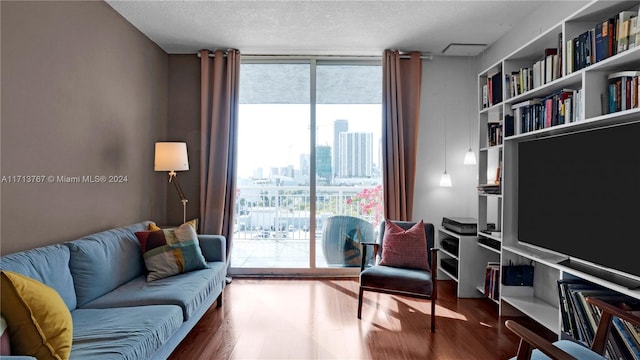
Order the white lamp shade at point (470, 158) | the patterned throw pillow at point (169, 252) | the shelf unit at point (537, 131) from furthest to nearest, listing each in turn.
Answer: the white lamp shade at point (470, 158), the patterned throw pillow at point (169, 252), the shelf unit at point (537, 131)

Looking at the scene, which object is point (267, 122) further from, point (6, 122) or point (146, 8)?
point (6, 122)

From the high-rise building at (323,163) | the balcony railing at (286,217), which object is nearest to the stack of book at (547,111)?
the balcony railing at (286,217)

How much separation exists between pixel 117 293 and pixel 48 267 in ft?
1.63

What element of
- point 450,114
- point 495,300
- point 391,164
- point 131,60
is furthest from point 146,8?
point 495,300

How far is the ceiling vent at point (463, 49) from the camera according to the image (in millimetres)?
4215

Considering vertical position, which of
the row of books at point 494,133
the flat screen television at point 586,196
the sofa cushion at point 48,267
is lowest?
the sofa cushion at point 48,267

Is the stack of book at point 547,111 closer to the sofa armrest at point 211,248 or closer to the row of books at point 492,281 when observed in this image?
the row of books at point 492,281

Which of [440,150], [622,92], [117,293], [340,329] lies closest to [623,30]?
[622,92]

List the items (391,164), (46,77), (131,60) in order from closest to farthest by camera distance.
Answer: (46,77) < (131,60) < (391,164)

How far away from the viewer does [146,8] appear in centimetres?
338

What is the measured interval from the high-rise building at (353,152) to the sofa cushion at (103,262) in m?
2.45

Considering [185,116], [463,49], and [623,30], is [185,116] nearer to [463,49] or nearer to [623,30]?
[463,49]

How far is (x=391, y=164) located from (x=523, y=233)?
1690 millimetres

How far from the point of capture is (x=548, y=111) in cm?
276
